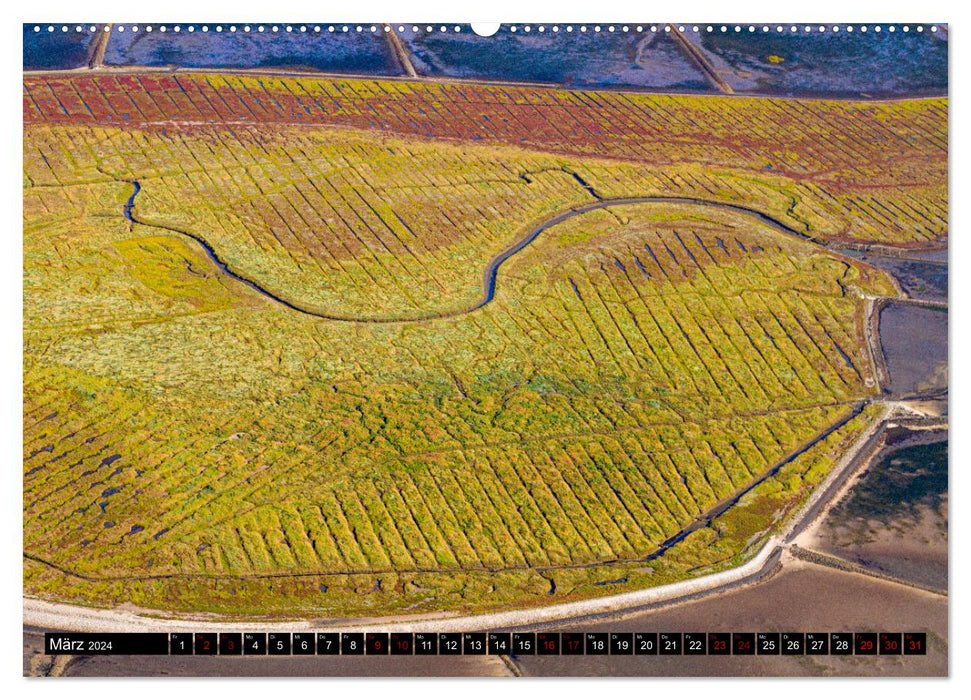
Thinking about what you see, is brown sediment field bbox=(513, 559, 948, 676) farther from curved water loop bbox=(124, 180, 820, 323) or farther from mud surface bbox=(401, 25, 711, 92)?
mud surface bbox=(401, 25, 711, 92)

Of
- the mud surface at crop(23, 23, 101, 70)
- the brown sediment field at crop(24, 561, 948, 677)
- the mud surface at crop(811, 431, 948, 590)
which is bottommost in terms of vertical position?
the brown sediment field at crop(24, 561, 948, 677)

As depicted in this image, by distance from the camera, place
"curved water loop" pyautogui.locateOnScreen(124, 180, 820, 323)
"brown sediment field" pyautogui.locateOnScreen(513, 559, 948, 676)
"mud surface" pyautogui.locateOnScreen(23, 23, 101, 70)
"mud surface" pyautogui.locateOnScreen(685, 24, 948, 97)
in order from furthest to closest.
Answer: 1. "mud surface" pyautogui.locateOnScreen(23, 23, 101, 70)
2. "mud surface" pyautogui.locateOnScreen(685, 24, 948, 97)
3. "curved water loop" pyautogui.locateOnScreen(124, 180, 820, 323)
4. "brown sediment field" pyautogui.locateOnScreen(513, 559, 948, 676)

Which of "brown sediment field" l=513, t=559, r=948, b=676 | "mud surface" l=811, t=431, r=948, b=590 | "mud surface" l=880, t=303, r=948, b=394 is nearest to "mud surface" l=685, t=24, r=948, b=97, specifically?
"mud surface" l=880, t=303, r=948, b=394

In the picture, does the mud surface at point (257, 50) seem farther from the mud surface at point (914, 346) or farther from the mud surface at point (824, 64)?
the mud surface at point (914, 346)

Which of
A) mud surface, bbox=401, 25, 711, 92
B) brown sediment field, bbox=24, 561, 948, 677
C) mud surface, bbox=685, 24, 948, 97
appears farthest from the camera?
mud surface, bbox=401, 25, 711, 92

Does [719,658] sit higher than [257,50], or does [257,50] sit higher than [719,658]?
[257,50]

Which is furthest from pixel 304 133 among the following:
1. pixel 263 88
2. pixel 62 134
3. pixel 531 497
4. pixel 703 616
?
pixel 703 616

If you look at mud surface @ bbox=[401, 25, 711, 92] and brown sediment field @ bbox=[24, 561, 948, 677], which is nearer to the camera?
brown sediment field @ bbox=[24, 561, 948, 677]

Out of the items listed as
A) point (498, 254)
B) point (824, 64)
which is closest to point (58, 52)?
point (498, 254)

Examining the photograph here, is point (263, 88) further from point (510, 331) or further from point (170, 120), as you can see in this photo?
point (510, 331)

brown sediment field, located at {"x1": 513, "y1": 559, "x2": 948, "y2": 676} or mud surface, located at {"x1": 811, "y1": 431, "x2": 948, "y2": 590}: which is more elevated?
mud surface, located at {"x1": 811, "y1": 431, "x2": 948, "y2": 590}

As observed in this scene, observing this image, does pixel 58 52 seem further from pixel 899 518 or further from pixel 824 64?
pixel 899 518
